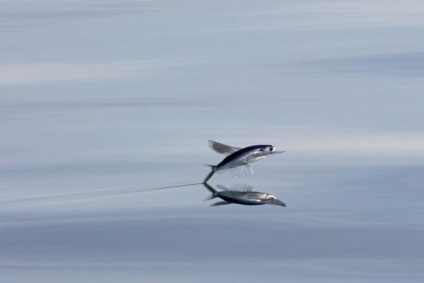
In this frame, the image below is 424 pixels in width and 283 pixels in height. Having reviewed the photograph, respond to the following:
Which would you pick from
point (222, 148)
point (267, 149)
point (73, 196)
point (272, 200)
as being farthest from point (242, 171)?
point (73, 196)

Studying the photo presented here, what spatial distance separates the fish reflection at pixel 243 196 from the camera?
19.7 feet

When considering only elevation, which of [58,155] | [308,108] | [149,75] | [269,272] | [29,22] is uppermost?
[29,22]

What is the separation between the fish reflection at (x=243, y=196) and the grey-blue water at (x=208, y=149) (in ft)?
0.26

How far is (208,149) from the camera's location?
7320 mm

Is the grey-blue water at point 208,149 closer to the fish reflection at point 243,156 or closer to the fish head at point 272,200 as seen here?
the fish head at point 272,200

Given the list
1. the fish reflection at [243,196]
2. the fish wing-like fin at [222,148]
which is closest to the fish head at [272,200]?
the fish reflection at [243,196]

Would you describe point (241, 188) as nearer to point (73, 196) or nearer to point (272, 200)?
point (272, 200)

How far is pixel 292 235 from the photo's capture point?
5.41 metres

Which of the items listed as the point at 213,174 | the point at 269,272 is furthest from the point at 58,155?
the point at 269,272

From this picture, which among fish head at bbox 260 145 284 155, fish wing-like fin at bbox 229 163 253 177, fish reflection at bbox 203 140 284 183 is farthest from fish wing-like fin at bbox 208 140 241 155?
fish head at bbox 260 145 284 155

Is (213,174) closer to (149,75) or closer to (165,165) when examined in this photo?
(165,165)

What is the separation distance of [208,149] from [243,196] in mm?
1219

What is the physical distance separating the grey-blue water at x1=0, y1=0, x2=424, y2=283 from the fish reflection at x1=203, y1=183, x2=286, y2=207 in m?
0.08

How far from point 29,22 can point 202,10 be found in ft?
7.29
